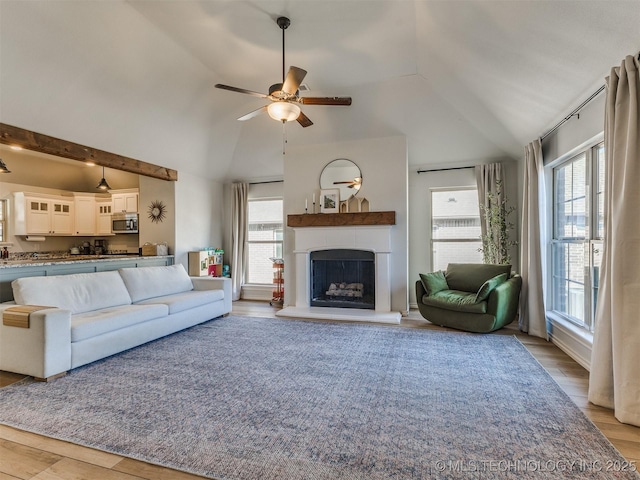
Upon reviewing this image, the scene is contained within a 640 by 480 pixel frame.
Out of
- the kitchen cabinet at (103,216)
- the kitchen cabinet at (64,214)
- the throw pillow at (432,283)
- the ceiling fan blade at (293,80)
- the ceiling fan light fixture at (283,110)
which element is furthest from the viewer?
the kitchen cabinet at (103,216)

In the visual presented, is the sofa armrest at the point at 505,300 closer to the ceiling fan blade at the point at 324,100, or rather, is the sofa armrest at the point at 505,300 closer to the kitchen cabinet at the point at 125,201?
the ceiling fan blade at the point at 324,100

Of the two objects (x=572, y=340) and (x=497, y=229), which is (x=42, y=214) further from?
(x=572, y=340)

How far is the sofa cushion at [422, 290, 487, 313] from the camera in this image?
415 centimetres

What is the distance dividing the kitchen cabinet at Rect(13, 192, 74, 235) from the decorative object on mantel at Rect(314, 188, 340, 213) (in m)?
5.42

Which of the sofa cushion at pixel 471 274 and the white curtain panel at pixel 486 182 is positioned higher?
the white curtain panel at pixel 486 182

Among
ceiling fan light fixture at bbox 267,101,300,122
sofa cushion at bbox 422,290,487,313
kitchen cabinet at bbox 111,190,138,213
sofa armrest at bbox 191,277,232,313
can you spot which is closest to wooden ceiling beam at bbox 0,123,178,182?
kitchen cabinet at bbox 111,190,138,213

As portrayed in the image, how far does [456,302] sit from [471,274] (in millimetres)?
809

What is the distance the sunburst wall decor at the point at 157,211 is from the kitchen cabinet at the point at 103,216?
1.37 m

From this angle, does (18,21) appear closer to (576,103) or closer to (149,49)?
(149,49)

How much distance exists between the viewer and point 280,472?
172 cm

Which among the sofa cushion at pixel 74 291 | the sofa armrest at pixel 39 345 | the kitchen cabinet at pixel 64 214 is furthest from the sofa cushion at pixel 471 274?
the kitchen cabinet at pixel 64 214

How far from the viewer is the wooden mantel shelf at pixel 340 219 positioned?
5184 millimetres

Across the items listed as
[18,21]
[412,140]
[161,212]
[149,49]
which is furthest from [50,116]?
[412,140]

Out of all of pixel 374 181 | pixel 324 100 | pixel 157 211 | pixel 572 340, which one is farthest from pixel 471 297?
pixel 157 211
